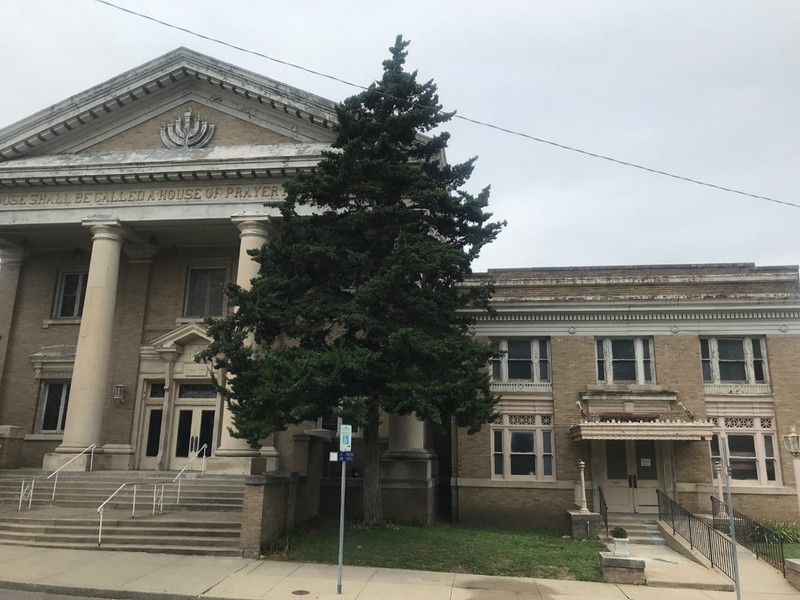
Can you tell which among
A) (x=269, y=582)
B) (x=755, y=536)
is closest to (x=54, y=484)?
(x=269, y=582)

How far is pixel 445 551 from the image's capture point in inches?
535

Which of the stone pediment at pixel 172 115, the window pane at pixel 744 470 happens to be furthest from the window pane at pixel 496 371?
the stone pediment at pixel 172 115

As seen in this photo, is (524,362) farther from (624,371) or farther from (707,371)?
(707,371)

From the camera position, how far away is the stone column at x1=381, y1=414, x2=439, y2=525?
1795 cm

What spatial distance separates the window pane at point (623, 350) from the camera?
20.8 meters

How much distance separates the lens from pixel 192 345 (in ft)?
77.8

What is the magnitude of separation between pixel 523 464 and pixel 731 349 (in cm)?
757

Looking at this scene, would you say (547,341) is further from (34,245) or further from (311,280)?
(34,245)

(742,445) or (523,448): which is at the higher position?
(742,445)

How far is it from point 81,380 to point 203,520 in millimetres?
8833

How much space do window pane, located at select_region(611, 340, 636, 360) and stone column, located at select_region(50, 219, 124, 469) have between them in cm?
1673

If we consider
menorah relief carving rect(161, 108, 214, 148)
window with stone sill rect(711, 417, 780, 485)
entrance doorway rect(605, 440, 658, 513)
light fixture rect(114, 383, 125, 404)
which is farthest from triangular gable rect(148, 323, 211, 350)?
window with stone sill rect(711, 417, 780, 485)

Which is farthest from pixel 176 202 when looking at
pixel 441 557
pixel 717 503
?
pixel 717 503

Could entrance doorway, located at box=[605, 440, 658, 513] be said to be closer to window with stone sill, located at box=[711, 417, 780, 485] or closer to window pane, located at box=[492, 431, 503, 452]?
window with stone sill, located at box=[711, 417, 780, 485]
